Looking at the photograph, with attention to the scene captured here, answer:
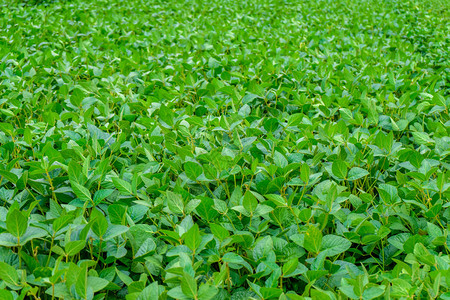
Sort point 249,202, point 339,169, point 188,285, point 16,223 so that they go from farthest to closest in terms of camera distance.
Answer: point 339,169, point 249,202, point 16,223, point 188,285

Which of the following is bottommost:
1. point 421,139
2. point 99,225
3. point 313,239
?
point 421,139

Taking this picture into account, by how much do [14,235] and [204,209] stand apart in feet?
2.08

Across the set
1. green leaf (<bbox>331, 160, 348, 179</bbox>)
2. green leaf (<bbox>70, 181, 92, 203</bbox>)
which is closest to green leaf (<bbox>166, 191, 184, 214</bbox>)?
green leaf (<bbox>70, 181, 92, 203</bbox>)

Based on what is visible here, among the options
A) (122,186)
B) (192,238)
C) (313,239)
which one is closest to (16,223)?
(122,186)

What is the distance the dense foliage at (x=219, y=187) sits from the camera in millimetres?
1290

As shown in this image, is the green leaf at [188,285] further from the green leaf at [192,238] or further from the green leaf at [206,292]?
the green leaf at [192,238]

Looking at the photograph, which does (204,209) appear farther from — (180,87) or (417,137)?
(180,87)

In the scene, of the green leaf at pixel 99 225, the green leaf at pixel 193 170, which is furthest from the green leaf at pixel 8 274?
the green leaf at pixel 193 170

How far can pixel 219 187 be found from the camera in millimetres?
1791

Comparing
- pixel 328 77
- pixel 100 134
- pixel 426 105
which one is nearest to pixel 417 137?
pixel 426 105

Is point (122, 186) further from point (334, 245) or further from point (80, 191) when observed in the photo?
point (334, 245)

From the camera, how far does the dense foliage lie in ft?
4.23

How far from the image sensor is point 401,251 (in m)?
1.46

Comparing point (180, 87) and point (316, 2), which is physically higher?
point (180, 87)
